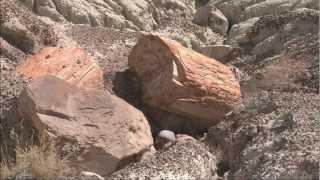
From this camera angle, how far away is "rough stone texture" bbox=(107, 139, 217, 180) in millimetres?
9109

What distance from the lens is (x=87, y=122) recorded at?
9508 mm

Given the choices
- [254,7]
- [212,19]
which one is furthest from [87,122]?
[212,19]

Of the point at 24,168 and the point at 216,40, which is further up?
the point at 24,168

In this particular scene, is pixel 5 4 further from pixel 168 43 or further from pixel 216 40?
pixel 216 40

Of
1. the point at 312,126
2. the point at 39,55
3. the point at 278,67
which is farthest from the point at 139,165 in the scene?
the point at 278,67

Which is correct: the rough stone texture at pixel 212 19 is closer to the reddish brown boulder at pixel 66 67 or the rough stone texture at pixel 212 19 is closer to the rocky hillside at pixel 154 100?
the rocky hillside at pixel 154 100

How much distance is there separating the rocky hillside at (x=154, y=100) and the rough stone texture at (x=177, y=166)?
0.02 meters

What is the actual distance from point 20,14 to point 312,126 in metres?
6.36

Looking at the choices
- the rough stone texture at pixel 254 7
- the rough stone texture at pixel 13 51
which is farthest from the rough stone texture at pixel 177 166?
the rough stone texture at pixel 254 7

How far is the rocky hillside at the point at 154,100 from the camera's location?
9.14 meters

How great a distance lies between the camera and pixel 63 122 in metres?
9.30

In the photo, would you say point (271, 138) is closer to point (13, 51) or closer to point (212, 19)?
point (13, 51)

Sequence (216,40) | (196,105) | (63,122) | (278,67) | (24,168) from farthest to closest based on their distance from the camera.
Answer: (216,40)
(278,67)
(196,105)
(63,122)
(24,168)

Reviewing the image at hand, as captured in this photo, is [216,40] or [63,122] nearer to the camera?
[63,122]
